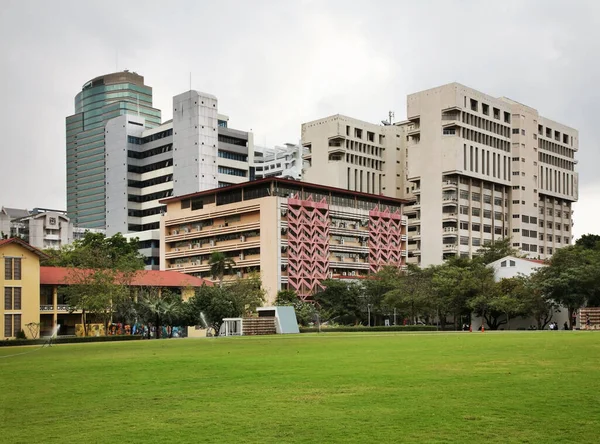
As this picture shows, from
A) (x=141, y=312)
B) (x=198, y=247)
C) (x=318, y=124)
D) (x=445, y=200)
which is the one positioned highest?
(x=318, y=124)

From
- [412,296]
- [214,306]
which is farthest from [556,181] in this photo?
[214,306]

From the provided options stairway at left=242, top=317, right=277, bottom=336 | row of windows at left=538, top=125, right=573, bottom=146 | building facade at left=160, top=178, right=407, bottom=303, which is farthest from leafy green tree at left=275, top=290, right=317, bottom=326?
row of windows at left=538, top=125, right=573, bottom=146

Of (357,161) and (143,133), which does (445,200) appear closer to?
(357,161)

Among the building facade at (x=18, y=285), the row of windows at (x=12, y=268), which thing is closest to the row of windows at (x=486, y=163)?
the building facade at (x=18, y=285)

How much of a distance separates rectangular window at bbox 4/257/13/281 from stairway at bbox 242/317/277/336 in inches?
940

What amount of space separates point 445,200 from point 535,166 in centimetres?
2951

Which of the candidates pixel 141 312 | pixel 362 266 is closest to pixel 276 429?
pixel 141 312

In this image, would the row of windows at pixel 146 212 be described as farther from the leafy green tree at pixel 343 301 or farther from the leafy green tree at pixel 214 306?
the leafy green tree at pixel 214 306

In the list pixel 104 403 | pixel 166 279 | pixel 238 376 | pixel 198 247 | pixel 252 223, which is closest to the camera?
pixel 104 403

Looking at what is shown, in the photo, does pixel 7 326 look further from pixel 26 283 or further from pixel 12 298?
pixel 26 283

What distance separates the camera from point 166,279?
96.1m

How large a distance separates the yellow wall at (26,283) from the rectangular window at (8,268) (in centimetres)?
30

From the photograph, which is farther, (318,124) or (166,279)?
(318,124)

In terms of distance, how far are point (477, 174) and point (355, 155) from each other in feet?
82.2
